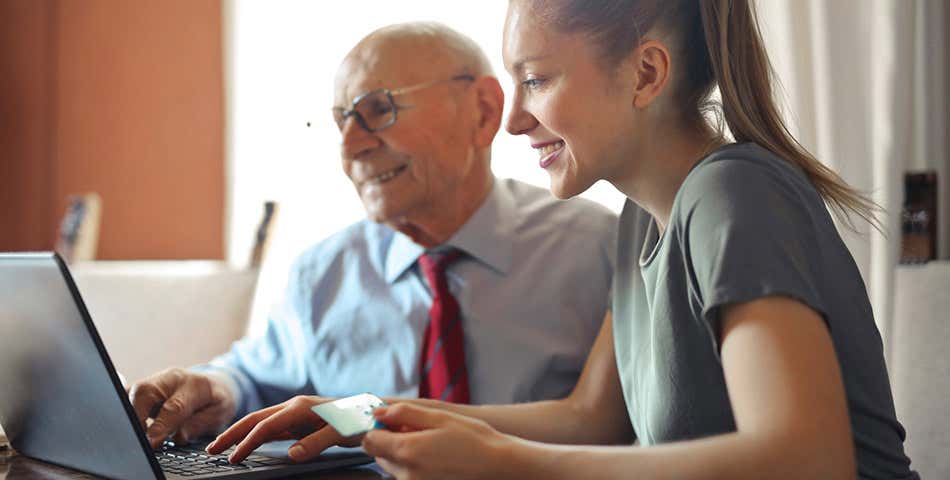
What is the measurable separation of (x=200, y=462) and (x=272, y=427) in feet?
0.30

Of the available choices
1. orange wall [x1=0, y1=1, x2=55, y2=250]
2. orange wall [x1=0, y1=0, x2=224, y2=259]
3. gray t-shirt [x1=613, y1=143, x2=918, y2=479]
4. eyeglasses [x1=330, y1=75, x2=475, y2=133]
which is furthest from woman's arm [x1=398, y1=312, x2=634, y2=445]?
orange wall [x1=0, y1=1, x2=55, y2=250]

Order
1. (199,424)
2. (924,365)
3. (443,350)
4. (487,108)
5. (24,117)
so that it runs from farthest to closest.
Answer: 1. (24,117)
2. (487,108)
3. (443,350)
4. (199,424)
5. (924,365)

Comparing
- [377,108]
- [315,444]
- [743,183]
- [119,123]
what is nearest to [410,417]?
[315,444]

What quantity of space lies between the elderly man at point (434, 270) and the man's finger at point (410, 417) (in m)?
0.80

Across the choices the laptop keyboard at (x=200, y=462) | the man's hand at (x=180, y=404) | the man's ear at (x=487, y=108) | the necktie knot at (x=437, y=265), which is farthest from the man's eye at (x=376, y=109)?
the laptop keyboard at (x=200, y=462)

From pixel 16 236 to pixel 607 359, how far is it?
10.2 feet

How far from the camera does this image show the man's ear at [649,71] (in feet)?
3.23

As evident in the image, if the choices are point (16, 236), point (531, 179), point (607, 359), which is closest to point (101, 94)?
point (16, 236)

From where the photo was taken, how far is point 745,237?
0.78 metres

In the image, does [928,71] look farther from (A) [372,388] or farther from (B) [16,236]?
(B) [16,236]

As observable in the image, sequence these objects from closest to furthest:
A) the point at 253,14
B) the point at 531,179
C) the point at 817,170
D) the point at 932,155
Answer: the point at 817,170 < the point at 932,155 < the point at 531,179 < the point at 253,14

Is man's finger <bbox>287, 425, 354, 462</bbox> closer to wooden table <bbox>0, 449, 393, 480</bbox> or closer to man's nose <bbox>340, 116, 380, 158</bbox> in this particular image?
wooden table <bbox>0, 449, 393, 480</bbox>

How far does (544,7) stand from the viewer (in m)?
1.02

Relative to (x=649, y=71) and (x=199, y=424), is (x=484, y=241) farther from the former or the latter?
(x=649, y=71)
